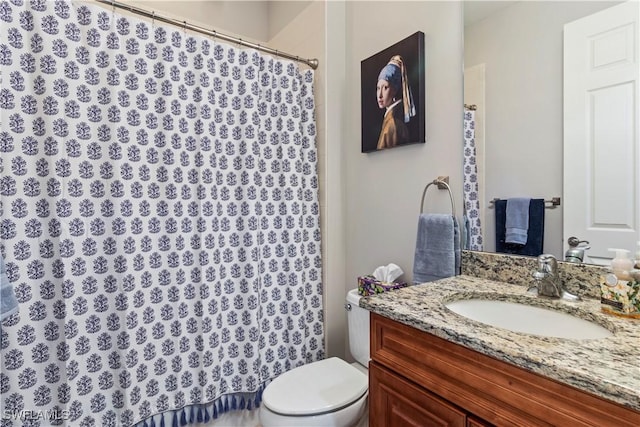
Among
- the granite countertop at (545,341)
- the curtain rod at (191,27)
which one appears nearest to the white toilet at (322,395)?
the granite countertop at (545,341)

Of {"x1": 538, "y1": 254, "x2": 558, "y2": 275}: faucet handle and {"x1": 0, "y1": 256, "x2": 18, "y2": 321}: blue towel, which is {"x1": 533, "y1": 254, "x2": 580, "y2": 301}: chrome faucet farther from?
{"x1": 0, "y1": 256, "x2": 18, "y2": 321}: blue towel

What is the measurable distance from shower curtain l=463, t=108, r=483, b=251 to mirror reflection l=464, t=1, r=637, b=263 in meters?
0.01

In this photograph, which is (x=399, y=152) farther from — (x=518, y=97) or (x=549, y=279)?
(x=549, y=279)

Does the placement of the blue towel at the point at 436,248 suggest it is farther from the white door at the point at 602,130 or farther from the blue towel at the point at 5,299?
the blue towel at the point at 5,299

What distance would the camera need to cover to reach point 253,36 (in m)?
2.33

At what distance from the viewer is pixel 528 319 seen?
939 mm

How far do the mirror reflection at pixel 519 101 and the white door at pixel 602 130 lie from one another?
2cm

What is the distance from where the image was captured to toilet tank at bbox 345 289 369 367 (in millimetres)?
1534

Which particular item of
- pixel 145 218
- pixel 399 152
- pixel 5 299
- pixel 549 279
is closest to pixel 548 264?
pixel 549 279

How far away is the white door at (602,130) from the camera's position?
90 cm

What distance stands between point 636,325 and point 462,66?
1.04m

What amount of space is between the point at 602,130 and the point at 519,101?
0.28m

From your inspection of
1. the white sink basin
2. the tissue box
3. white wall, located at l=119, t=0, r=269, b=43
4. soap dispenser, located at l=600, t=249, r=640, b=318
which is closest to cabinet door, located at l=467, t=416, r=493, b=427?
the white sink basin

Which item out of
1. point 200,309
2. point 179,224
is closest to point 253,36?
point 179,224
